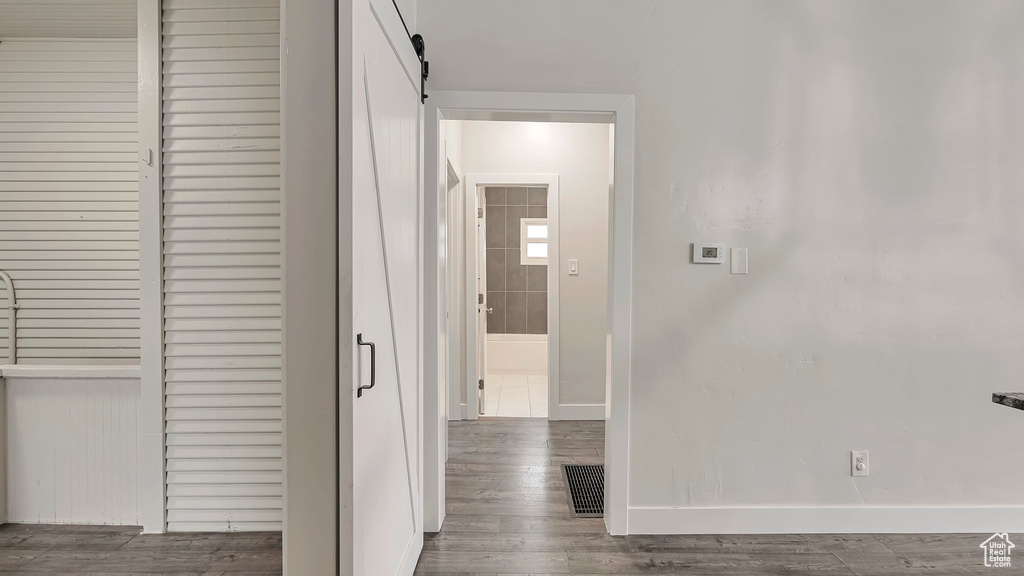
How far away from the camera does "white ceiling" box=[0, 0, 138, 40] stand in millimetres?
2182

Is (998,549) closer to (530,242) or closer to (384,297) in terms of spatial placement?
(384,297)

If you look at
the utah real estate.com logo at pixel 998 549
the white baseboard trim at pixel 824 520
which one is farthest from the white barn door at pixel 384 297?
the utah real estate.com logo at pixel 998 549

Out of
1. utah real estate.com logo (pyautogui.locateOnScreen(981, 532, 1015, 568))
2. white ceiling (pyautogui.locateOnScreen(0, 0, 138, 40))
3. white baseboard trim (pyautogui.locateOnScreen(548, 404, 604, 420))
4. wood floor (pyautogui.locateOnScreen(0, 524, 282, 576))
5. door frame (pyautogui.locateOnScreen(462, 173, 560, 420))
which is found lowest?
utah real estate.com logo (pyautogui.locateOnScreen(981, 532, 1015, 568))

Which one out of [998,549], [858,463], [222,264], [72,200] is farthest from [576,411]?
[72,200]

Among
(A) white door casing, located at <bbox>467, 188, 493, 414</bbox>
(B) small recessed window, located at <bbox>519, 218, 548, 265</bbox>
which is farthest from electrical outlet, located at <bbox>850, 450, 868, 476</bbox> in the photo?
(B) small recessed window, located at <bbox>519, 218, 548, 265</bbox>

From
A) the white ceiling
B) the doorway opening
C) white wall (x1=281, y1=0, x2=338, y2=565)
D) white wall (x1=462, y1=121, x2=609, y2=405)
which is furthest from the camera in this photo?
the doorway opening

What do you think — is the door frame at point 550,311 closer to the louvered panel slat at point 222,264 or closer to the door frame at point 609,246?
the door frame at point 609,246

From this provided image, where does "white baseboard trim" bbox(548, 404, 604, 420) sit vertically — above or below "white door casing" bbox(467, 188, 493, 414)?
below

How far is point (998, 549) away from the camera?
219 centimetres

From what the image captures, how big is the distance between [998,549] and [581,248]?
2.80 meters

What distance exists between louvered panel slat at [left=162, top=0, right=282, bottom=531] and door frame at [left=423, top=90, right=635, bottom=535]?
68 centimetres

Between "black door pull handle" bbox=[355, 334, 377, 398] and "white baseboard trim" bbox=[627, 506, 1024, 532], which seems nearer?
"black door pull handle" bbox=[355, 334, 377, 398]

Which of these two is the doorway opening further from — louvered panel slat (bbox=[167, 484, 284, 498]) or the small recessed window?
louvered panel slat (bbox=[167, 484, 284, 498])

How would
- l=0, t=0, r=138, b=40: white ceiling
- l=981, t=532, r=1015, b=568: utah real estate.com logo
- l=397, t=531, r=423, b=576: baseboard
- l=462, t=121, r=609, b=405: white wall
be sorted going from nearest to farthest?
l=397, t=531, r=423, b=576: baseboard, l=981, t=532, r=1015, b=568: utah real estate.com logo, l=0, t=0, r=138, b=40: white ceiling, l=462, t=121, r=609, b=405: white wall
